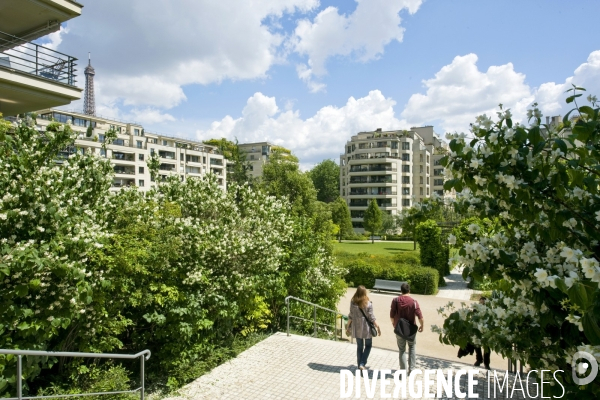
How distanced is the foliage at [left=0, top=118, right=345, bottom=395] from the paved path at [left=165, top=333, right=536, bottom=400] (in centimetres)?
56

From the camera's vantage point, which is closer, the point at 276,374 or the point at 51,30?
the point at 276,374

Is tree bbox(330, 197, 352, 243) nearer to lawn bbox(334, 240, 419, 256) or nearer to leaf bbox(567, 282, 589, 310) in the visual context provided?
lawn bbox(334, 240, 419, 256)

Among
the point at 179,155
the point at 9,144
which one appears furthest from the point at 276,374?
the point at 179,155

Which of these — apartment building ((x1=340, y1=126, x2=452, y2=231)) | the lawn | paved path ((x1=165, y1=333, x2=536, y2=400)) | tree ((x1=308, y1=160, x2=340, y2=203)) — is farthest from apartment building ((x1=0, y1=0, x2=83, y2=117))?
tree ((x1=308, y1=160, x2=340, y2=203))

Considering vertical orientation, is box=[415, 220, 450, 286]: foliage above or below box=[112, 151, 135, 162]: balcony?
below

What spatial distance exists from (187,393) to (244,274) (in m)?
2.71

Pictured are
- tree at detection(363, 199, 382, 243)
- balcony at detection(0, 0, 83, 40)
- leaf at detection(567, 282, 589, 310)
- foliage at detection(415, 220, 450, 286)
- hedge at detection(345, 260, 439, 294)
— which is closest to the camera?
leaf at detection(567, 282, 589, 310)

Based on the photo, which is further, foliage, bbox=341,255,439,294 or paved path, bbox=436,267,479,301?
foliage, bbox=341,255,439,294

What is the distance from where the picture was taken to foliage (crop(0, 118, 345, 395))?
17.7ft

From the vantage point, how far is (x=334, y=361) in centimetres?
853

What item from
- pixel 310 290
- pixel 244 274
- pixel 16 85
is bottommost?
pixel 310 290

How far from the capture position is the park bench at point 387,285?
74.7 feet

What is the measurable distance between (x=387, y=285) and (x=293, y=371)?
16.2m

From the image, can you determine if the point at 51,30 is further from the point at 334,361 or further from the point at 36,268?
the point at 334,361
